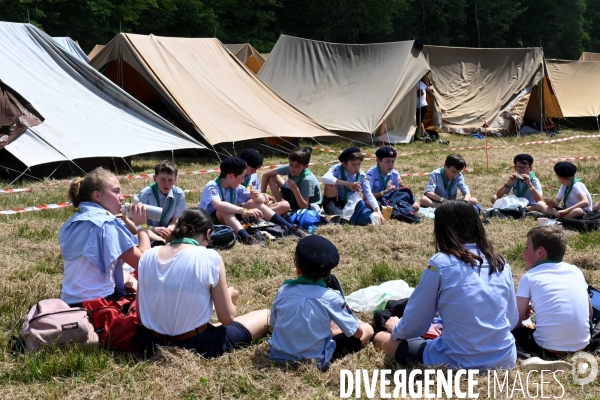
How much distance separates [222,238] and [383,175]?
238cm

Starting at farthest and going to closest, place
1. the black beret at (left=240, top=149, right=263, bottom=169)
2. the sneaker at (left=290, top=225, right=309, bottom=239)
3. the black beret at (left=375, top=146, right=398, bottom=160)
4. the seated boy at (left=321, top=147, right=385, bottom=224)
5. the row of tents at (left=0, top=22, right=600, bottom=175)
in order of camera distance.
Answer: the row of tents at (left=0, top=22, right=600, bottom=175) < the black beret at (left=375, top=146, right=398, bottom=160) < the seated boy at (left=321, top=147, right=385, bottom=224) < the black beret at (left=240, top=149, right=263, bottom=169) < the sneaker at (left=290, top=225, right=309, bottom=239)

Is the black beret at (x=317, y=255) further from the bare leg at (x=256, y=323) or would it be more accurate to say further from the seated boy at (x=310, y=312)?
the bare leg at (x=256, y=323)

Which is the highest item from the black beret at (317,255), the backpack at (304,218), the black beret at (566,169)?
the black beret at (317,255)

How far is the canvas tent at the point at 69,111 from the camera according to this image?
9.86 metres

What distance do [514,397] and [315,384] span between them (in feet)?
3.07

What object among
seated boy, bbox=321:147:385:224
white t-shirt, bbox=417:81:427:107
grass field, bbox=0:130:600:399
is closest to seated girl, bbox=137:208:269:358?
grass field, bbox=0:130:600:399

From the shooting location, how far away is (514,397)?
3.24 metres

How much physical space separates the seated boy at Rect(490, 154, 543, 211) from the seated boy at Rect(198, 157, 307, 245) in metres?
2.60

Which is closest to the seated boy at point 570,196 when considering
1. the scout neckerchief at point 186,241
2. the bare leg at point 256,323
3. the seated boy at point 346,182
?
the seated boy at point 346,182

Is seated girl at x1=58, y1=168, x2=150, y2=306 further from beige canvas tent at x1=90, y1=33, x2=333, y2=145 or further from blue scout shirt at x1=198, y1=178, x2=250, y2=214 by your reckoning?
Answer: beige canvas tent at x1=90, y1=33, x2=333, y2=145

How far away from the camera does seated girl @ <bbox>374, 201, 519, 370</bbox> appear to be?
3391 mm

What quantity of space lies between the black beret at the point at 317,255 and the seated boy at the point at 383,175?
4.15 meters

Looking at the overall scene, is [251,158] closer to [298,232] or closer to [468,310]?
[298,232]

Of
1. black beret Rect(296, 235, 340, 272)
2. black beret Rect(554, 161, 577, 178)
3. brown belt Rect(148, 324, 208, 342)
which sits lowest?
brown belt Rect(148, 324, 208, 342)
